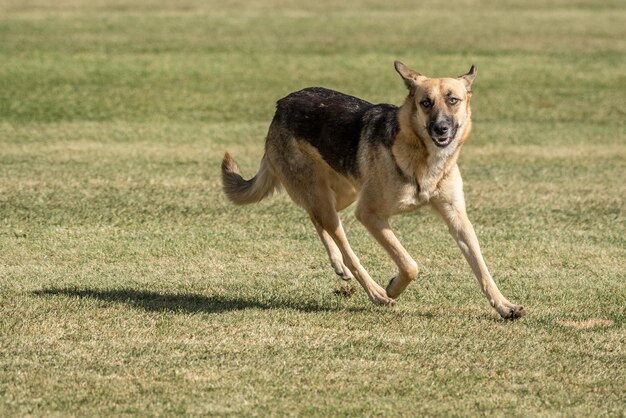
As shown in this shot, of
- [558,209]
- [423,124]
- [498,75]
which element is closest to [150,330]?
[423,124]

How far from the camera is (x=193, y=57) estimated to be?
22.9 m

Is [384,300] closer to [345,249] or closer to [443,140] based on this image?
[345,249]

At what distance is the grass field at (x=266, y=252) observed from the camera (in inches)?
264

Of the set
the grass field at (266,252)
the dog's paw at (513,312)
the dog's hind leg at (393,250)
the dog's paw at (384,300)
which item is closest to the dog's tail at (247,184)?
the grass field at (266,252)

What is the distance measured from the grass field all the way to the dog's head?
120 cm

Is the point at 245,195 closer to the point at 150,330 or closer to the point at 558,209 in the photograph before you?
the point at 150,330

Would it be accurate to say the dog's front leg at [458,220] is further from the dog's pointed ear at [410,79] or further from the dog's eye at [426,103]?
the dog's pointed ear at [410,79]

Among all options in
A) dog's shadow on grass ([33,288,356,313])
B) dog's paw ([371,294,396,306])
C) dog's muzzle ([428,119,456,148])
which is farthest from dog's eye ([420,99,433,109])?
dog's shadow on grass ([33,288,356,313])

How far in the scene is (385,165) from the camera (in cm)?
837

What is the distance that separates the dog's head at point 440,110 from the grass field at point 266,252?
120cm

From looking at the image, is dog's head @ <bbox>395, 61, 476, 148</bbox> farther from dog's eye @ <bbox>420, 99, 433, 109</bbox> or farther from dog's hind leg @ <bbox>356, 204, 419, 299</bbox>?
dog's hind leg @ <bbox>356, 204, 419, 299</bbox>

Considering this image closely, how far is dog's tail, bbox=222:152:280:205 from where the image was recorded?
9758 mm

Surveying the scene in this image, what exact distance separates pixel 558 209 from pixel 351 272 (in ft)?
13.0

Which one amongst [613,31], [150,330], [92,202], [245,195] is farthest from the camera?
[613,31]
